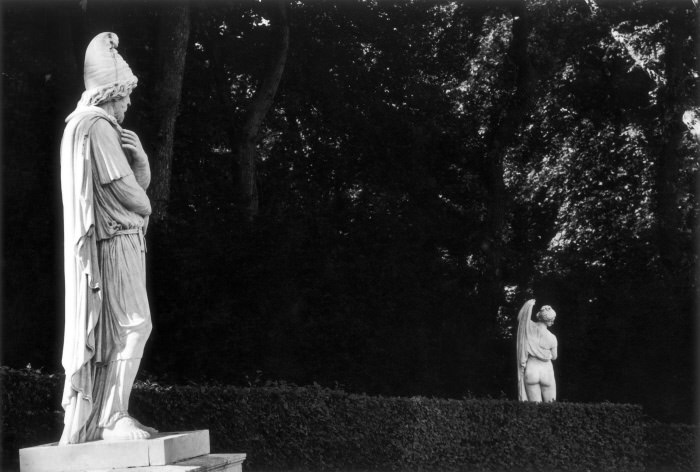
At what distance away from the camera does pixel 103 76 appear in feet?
20.3

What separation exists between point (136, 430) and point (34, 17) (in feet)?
37.7

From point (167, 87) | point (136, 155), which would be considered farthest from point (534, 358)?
point (136, 155)

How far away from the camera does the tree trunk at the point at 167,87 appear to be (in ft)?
52.5

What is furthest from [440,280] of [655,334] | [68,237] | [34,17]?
[68,237]

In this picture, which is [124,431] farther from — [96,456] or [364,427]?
[364,427]

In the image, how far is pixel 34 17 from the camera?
620 inches

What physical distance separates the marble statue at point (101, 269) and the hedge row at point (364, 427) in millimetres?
3472

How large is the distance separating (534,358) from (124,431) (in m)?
12.1

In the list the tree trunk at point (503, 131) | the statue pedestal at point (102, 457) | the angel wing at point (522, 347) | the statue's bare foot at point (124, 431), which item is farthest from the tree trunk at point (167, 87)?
the statue pedestal at point (102, 457)

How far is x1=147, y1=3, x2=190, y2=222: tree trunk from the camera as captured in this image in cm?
1600

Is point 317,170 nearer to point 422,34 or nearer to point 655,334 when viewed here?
point 422,34

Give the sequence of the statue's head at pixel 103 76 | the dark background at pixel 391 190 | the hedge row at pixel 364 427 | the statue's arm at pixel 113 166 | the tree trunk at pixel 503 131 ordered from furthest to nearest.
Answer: the tree trunk at pixel 503 131
the dark background at pixel 391 190
the hedge row at pixel 364 427
the statue's head at pixel 103 76
the statue's arm at pixel 113 166

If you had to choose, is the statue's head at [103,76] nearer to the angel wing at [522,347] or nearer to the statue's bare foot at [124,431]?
the statue's bare foot at [124,431]

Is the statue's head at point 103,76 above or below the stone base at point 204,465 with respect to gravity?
above
